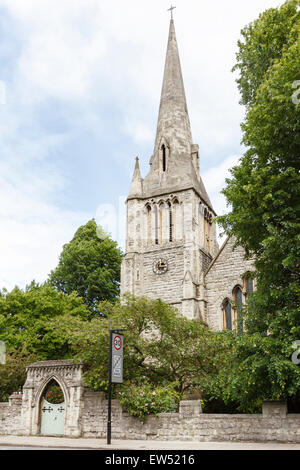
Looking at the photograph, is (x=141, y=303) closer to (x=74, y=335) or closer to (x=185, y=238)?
(x=74, y=335)

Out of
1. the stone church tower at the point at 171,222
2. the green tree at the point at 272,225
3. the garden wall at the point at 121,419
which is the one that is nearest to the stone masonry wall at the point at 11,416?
the garden wall at the point at 121,419

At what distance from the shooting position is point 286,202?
45.4 feet

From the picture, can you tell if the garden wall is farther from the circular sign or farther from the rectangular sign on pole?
the circular sign

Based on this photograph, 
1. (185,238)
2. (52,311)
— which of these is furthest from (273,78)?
(52,311)

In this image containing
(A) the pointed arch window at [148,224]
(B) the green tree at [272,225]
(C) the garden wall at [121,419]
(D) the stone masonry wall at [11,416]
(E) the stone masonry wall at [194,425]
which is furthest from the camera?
(A) the pointed arch window at [148,224]

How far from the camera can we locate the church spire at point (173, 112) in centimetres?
3653

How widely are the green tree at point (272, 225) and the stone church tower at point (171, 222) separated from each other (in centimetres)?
1401

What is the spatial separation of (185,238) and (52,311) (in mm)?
10321

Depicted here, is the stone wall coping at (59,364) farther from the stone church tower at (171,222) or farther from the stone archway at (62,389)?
the stone church tower at (171,222)

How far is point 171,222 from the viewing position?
32875 mm

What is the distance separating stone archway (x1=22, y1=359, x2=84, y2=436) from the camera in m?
17.7

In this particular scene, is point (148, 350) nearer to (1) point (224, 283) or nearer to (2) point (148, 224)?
(1) point (224, 283)

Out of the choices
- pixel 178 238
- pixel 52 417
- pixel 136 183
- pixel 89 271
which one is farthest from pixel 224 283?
pixel 89 271
